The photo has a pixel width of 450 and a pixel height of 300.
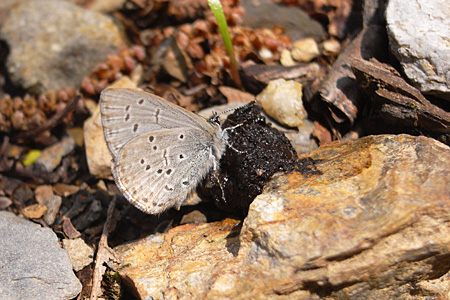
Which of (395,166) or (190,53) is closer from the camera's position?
(395,166)

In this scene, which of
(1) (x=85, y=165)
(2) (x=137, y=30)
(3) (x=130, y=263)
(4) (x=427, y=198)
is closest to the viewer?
(4) (x=427, y=198)

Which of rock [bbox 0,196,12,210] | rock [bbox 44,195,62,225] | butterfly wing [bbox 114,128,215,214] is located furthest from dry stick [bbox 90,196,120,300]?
rock [bbox 0,196,12,210]

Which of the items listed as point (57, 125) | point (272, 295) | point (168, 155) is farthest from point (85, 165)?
point (272, 295)

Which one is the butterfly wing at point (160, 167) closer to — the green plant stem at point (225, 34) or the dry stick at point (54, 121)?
the green plant stem at point (225, 34)

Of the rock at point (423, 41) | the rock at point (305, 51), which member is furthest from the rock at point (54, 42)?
the rock at point (423, 41)

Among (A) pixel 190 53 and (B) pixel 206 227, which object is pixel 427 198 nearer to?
(B) pixel 206 227

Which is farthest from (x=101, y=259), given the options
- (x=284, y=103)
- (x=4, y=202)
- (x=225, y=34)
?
(x=225, y=34)
